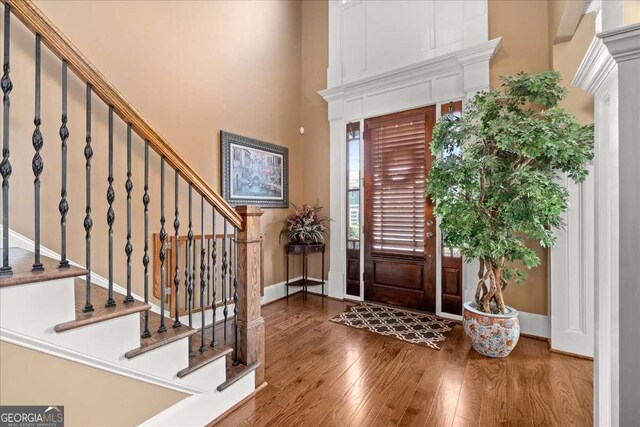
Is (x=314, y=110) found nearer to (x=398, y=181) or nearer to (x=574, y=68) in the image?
(x=398, y=181)

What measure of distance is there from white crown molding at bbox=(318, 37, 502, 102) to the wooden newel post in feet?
8.56

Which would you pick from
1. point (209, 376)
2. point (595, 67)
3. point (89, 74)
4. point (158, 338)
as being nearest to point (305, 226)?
point (209, 376)

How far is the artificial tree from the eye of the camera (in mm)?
2076

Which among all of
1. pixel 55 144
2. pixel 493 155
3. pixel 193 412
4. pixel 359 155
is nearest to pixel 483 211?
pixel 493 155

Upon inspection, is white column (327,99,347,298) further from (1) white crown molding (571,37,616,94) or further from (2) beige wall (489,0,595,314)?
(1) white crown molding (571,37,616,94)

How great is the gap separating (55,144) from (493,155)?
327 cm

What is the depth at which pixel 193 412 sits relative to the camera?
160 centimetres

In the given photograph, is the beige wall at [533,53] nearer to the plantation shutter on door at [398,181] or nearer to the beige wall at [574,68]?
the beige wall at [574,68]

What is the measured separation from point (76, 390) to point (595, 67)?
8.06 feet

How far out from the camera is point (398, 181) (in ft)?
11.8

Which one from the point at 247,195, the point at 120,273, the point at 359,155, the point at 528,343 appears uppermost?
the point at 359,155

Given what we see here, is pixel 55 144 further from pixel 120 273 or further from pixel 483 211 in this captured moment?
pixel 483 211

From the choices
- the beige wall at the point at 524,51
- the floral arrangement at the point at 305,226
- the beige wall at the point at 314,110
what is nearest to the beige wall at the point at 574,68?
the beige wall at the point at 524,51

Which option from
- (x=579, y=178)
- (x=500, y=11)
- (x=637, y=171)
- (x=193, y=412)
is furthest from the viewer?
(x=500, y=11)
